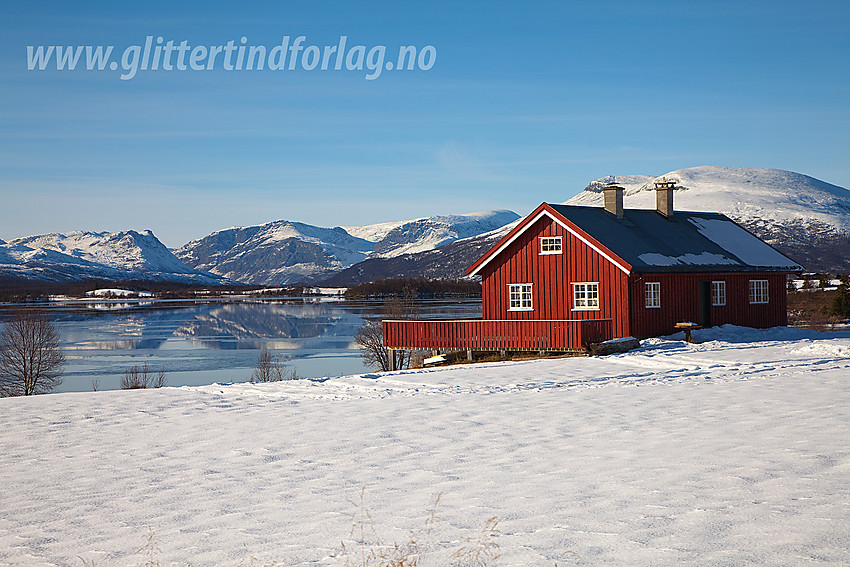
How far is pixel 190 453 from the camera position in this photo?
1216cm

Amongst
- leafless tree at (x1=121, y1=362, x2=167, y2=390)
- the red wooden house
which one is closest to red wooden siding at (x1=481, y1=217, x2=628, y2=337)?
the red wooden house

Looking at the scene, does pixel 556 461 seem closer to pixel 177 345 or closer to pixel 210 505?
pixel 210 505

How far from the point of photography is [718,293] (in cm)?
3222

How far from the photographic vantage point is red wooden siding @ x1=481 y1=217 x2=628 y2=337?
29.2 m

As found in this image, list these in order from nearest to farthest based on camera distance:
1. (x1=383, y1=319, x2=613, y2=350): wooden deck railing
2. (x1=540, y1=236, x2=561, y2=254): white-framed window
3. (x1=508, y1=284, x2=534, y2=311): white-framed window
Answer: (x1=383, y1=319, x2=613, y2=350): wooden deck railing
(x1=540, y1=236, x2=561, y2=254): white-framed window
(x1=508, y1=284, x2=534, y2=311): white-framed window

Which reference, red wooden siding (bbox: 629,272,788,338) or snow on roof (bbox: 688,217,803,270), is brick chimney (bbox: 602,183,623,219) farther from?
snow on roof (bbox: 688,217,803,270)

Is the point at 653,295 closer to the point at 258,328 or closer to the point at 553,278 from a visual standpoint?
the point at 553,278

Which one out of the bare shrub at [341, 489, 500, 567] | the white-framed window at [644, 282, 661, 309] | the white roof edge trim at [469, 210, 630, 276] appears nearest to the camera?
the bare shrub at [341, 489, 500, 567]

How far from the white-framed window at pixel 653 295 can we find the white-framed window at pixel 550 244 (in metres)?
3.72

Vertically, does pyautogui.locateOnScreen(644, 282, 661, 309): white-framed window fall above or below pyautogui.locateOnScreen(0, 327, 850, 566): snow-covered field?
above

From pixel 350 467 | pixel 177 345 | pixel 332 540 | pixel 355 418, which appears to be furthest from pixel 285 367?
pixel 332 540

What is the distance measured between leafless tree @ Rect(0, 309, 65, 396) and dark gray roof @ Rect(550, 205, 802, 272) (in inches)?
1244

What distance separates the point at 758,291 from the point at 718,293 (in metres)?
2.94

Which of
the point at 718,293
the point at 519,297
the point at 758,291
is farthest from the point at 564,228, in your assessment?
the point at 758,291
